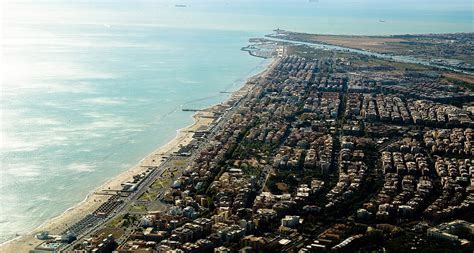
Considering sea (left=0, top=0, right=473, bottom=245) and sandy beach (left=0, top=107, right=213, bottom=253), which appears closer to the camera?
sandy beach (left=0, top=107, right=213, bottom=253)

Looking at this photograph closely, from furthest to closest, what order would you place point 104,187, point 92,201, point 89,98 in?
1. point 89,98
2. point 104,187
3. point 92,201

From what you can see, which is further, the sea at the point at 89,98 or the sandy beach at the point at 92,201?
the sea at the point at 89,98

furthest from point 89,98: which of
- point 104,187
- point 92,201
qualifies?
point 92,201

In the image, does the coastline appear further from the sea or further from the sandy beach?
the sea

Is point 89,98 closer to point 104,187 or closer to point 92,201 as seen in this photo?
point 104,187

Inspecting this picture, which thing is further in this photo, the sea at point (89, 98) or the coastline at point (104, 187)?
the sea at point (89, 98)

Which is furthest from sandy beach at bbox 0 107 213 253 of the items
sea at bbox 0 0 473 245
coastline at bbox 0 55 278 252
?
sea at bbox 0 0 473 245

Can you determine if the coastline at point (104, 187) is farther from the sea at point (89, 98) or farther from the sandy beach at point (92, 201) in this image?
the sea at point (89, 98)

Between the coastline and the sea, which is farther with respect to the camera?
the sea

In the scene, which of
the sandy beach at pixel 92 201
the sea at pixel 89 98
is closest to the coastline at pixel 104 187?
the sandy beach at pixel 92 201
